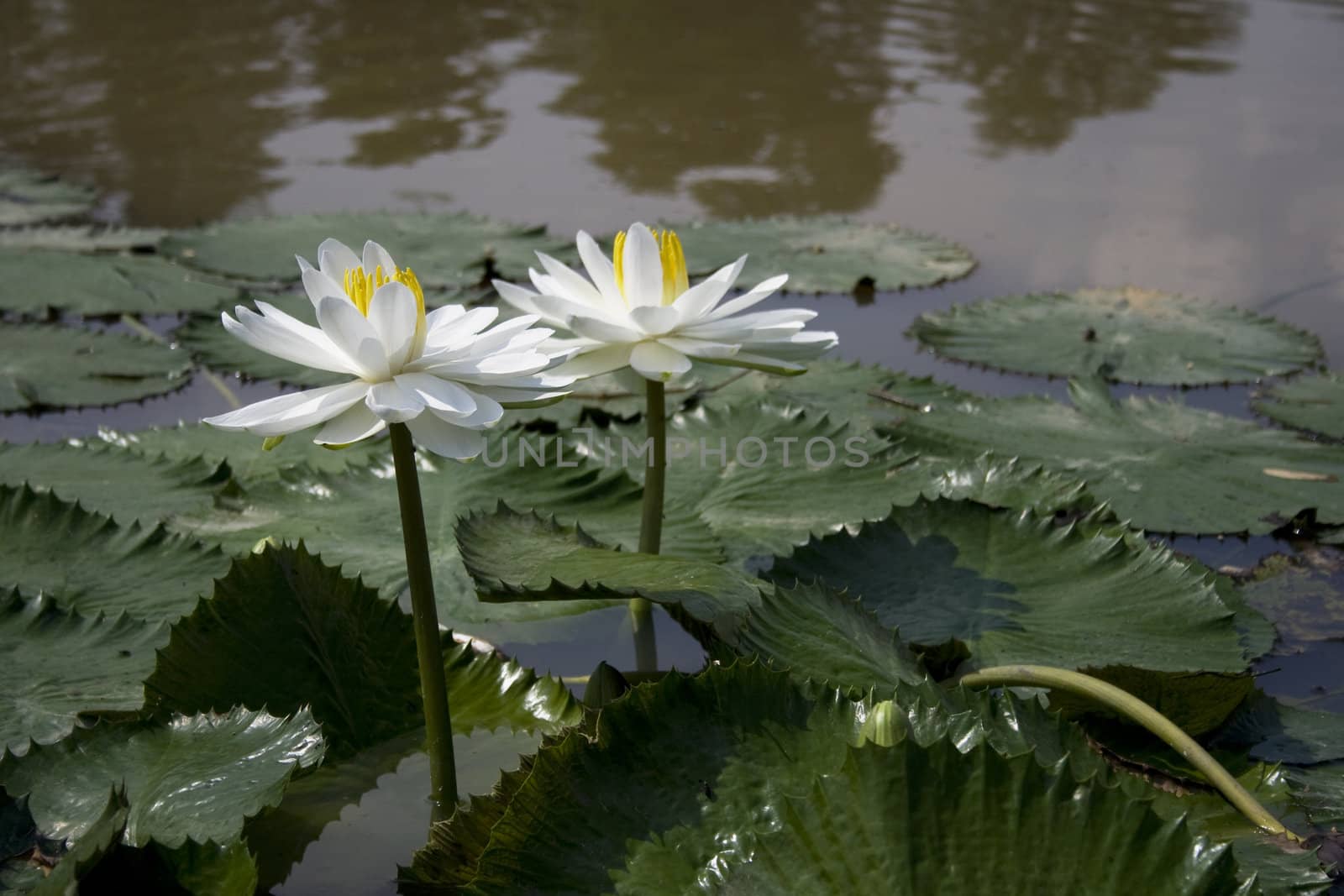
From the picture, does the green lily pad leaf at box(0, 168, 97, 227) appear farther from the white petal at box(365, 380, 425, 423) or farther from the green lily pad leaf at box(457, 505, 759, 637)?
the white petal at box(365, 380, 425, 423)

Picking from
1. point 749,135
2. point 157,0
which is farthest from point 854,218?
point 157,0

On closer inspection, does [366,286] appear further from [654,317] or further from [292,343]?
[654,317]

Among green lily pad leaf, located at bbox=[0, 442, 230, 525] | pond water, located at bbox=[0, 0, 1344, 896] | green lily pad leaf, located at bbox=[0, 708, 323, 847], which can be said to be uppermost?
green lily pad leaf, located at bbox=[0, 708, 323, 847]

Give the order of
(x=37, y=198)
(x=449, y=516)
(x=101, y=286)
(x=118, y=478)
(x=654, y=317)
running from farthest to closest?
1. (x=37, y=198)
2. (x=101, y=286)
3. (x=118, y=478)
4. (x=449, y=516)
5. (x=654, y=317)

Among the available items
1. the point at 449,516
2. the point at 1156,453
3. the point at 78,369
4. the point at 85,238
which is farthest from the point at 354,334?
the point at 85,238

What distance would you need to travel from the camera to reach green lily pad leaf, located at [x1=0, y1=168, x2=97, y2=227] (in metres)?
2.93

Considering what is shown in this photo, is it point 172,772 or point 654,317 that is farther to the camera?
point 654,317

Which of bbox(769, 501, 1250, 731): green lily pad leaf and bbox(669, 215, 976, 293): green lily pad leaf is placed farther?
bbox(669, 215, 976, 293): green lily pad leaf

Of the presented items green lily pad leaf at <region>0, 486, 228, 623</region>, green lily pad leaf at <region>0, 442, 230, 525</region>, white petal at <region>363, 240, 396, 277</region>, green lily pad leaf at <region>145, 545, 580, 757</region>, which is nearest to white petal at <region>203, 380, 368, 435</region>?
white petal at <region>363, 240, 396, 277</region>

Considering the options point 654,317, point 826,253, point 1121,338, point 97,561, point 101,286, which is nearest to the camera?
point 654,317

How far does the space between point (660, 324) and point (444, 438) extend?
303 mm

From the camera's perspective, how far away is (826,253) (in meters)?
2.65

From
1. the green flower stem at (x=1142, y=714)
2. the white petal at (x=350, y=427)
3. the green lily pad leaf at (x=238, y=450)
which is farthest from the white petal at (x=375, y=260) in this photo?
the green lily pad leaf at (x=238, y=450)

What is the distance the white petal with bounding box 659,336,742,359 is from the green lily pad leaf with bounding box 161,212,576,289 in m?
1.47
